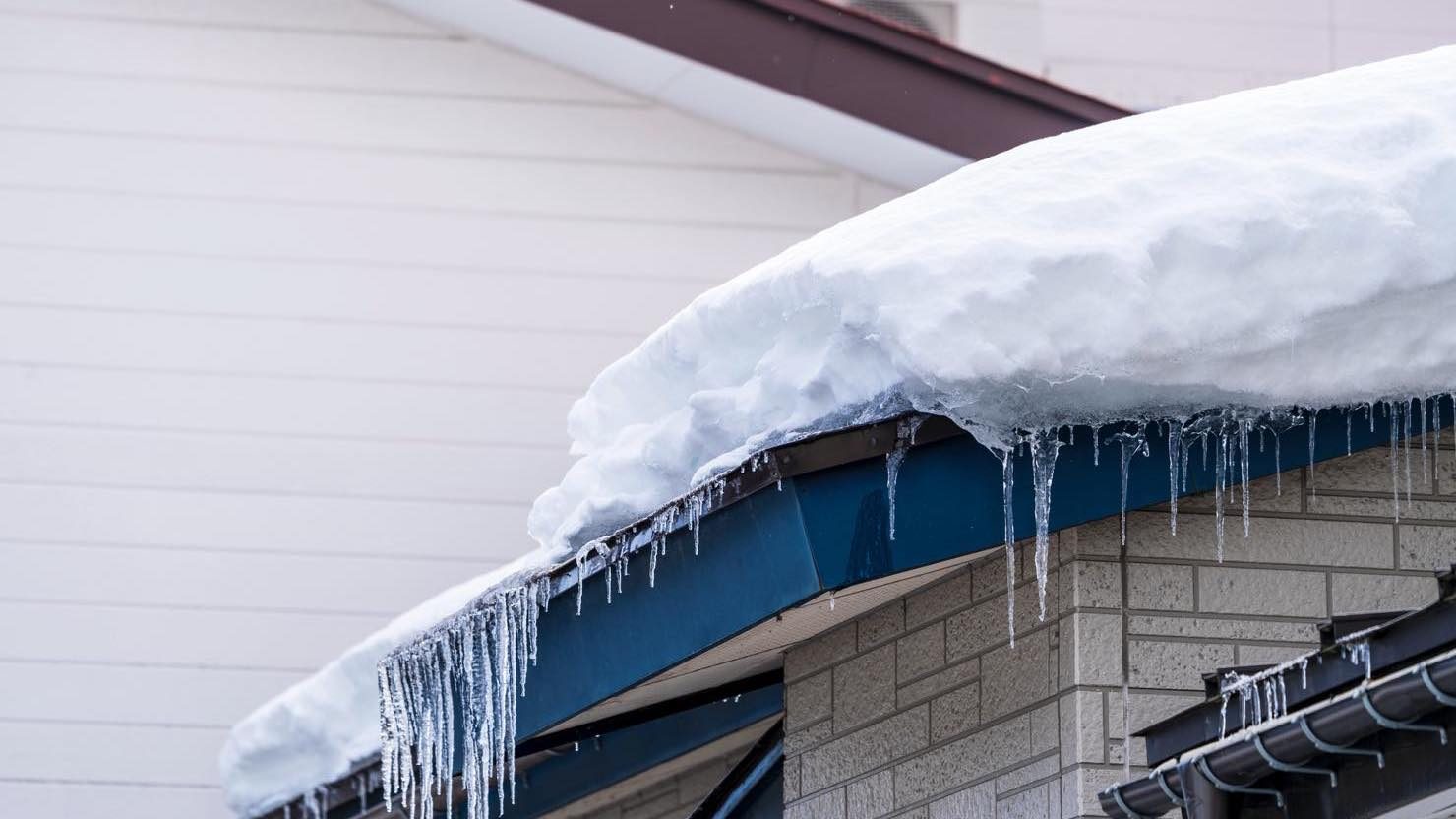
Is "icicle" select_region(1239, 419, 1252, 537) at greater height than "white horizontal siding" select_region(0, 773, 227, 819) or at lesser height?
lesser

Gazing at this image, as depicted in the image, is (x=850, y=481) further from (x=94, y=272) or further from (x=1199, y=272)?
(x=94, y=272)

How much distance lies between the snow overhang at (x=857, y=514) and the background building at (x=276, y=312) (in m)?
4.37

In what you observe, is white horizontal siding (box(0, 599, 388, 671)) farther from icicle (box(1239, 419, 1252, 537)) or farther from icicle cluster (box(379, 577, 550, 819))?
icicle (box(1239, 419, 1252, 537))

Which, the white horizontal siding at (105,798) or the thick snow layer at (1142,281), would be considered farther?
the white horizontal siding at (105,798)

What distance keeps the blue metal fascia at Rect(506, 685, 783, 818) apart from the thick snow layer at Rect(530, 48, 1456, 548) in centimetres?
195

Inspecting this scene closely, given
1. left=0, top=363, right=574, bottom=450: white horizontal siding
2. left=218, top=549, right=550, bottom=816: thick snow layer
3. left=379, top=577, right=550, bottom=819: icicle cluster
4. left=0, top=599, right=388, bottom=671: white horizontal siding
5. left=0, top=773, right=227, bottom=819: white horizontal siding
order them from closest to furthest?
left=379, top=577, right=550, bottom=819: icicle cluster < left=218, top=549, right=550, bottom=816: thick snow layer < left=0, top=773, right=227, bottom=819: white horizontal siding < left=0, top=599, right=388, bottom=671: white horizontal siding < left=0, top=363, right=574, bottom=450: white horizontal siding

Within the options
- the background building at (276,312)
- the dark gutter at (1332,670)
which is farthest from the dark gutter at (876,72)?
the dark gutter at (1332,670)

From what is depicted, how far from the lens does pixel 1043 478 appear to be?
3.51 m

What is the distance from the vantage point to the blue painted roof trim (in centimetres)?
351

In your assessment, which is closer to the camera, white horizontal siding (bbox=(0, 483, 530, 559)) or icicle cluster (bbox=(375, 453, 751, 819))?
icicle cluster (bbox=(375, 453, 751, 819))

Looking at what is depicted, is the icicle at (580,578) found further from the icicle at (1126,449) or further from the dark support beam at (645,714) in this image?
the icicle at (1126,449)

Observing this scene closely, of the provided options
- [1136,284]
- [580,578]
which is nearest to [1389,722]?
[1136,284]

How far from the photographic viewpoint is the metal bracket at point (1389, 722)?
9.33ft

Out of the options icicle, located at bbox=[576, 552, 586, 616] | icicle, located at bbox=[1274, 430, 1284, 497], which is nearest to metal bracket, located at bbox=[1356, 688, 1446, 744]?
icicle, located at bbox=[1274, 430, 1284, 497]
